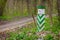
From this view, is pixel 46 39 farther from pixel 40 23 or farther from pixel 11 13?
pixel 11 13

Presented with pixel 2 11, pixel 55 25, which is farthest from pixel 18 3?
pixel 55 25

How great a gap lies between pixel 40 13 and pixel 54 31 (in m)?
3.47

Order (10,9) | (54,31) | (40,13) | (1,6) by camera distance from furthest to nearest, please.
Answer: (10,9) → (1,6) → (54,31) → (40,13)

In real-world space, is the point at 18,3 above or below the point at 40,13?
below

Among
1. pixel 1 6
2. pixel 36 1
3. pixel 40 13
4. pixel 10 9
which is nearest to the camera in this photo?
pixel 40 13

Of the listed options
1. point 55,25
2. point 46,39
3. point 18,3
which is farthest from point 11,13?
point 46,39

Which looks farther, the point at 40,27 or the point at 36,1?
the point at 36,1

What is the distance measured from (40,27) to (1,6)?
53.6 ft

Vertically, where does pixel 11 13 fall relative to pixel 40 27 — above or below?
below

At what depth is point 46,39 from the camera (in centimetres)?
1095

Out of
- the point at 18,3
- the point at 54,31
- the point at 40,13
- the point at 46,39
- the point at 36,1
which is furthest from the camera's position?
the point at 18,3

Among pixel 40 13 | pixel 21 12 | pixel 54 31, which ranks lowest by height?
pixel 21 12

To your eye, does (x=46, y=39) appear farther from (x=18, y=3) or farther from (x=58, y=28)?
(x=18, y=3)

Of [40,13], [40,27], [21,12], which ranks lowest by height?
[21,12]
